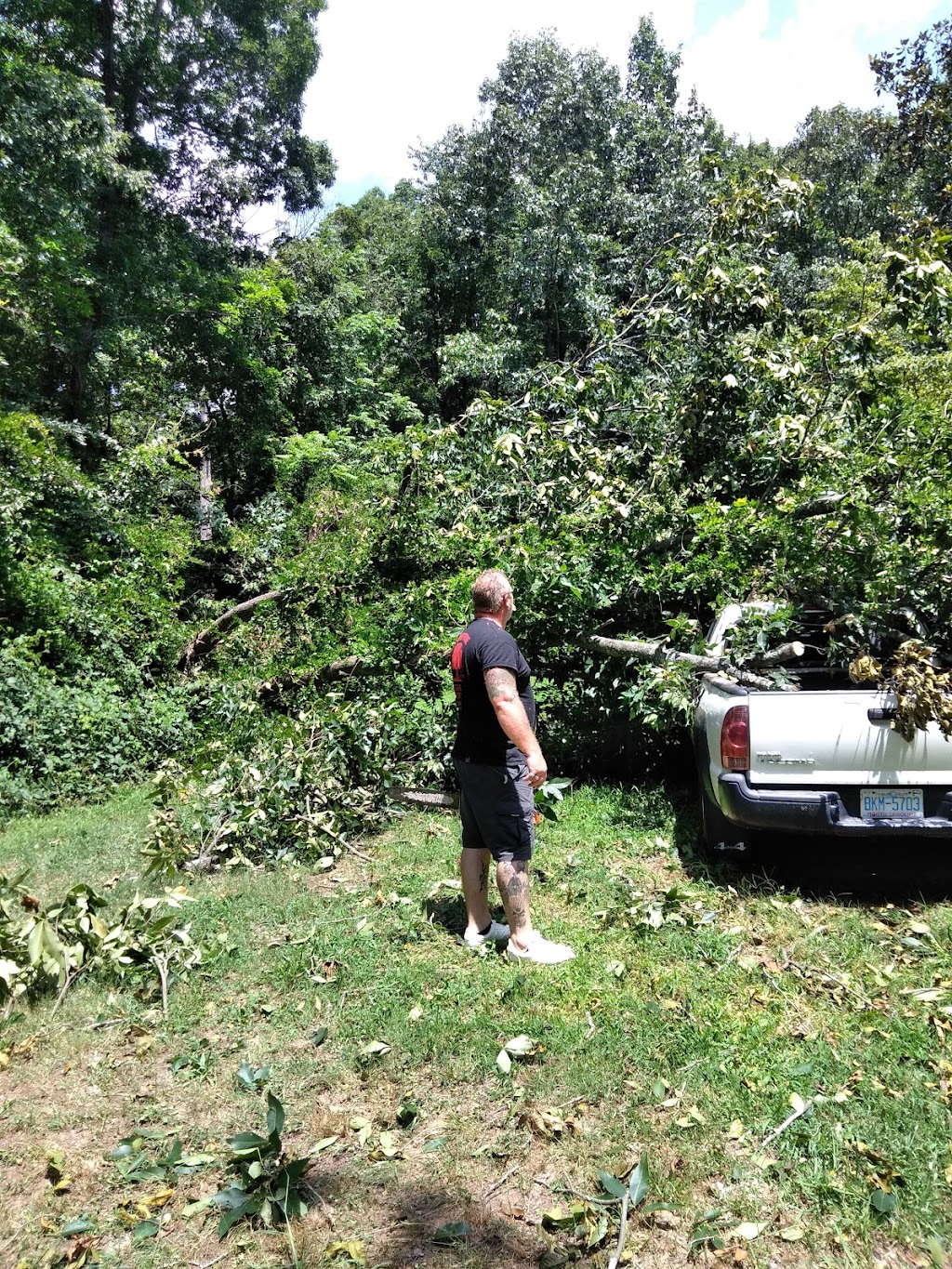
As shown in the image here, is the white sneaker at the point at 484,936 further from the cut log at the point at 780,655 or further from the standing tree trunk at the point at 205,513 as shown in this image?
the standing tree trunk at the point at 205,513

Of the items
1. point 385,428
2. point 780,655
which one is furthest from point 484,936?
point 385,428

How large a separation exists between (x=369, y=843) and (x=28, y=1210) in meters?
3.34

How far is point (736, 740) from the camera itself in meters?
4.20

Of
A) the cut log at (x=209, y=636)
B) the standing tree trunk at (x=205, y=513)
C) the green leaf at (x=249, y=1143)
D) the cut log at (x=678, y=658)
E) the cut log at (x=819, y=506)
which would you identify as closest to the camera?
the green leaf at (x=249, y=1143)

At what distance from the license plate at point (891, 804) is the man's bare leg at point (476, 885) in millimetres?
1839

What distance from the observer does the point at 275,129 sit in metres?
19.8

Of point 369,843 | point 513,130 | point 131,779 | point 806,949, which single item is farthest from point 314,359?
point 806,949

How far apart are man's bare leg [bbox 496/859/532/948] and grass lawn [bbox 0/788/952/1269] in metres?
0.18

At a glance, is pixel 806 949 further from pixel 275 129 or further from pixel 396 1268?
pixel 275 129

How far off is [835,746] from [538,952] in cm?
172

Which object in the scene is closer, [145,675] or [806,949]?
[806,949]

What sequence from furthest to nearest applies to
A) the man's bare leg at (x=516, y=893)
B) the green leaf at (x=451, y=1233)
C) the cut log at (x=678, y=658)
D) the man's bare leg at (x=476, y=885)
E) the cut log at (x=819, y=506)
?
the cut log at (x=819, y=506) < the cut log at (x=678, y=658) < the man's bare leg at (x=476, y=885) < the man's bare leg at (x=516, y=893) < the green leaf at (x=451, y=1233)

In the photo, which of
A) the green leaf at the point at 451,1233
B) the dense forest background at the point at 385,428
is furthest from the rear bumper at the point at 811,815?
the green leaf at the point at 451,1233

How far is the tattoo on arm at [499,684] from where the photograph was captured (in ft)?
11.6
